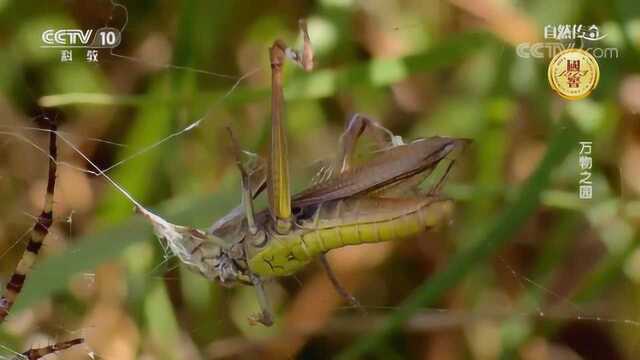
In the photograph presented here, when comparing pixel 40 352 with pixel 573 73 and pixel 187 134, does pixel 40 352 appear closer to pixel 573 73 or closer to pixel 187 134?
pixel 187 134

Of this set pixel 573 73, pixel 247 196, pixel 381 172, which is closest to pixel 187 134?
pixel 247 196

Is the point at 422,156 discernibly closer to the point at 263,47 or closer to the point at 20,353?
the point at 263,47

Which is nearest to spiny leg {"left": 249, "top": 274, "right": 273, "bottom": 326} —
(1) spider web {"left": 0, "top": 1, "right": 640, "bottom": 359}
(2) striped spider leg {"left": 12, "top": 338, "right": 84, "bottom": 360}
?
(1) spider web {"left": 0, "top": 1, "right": 640, "bottom": 359}

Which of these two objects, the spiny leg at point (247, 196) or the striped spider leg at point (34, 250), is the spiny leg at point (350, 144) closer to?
the spiny leg at point (247, 196)

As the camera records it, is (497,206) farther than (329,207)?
Yes

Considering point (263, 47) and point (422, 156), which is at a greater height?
point (263, 47)

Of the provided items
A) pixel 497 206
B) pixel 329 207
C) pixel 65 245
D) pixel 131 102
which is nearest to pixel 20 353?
pixel 65 245

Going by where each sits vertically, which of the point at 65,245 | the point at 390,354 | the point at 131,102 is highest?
the point at 131,102

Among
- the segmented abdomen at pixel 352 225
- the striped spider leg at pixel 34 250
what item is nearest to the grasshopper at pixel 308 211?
the segmented abdomen at pixel 352 225
